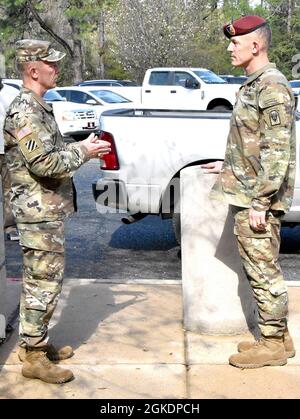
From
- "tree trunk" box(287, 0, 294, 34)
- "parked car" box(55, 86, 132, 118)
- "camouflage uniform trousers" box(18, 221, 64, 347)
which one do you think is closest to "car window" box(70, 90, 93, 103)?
"parked car" box(55, 86, 132, 118)

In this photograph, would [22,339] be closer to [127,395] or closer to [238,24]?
[127,395]

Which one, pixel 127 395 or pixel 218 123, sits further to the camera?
pixel 218 123

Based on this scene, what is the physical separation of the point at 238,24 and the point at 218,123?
9.22 feet

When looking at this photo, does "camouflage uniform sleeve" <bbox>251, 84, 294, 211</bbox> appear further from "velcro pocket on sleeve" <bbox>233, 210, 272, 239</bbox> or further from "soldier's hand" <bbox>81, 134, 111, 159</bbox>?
"soldier's hand" <bbox>81, 134, 111, 159</bbox>

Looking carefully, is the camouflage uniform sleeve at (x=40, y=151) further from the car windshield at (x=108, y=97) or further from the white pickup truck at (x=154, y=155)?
the car windshield at (x=108, y=97)

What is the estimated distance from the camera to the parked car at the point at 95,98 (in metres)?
20.7

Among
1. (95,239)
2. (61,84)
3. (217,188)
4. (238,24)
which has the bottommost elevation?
(61,84)

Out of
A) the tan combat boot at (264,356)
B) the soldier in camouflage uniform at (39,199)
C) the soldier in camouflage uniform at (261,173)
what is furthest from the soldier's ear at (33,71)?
the tan combat boot at (264,356)

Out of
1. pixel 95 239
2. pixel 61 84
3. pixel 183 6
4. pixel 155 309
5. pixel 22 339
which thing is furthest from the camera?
pixel 61 84

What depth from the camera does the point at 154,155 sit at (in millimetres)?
7219

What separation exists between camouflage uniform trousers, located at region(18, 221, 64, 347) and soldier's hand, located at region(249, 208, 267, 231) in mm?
1095
